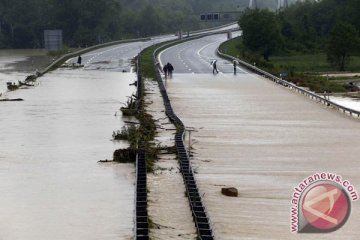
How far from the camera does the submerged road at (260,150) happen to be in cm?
1449

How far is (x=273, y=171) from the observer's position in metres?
19.1

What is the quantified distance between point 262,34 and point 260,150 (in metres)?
60.0

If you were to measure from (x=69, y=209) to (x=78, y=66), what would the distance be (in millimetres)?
52270

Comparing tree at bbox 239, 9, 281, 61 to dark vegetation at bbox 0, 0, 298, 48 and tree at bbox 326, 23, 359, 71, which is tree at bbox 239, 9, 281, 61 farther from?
dark vegetation at bbox 0, 0, 298, 48

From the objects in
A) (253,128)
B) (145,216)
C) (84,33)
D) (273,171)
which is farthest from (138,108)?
(84,33)

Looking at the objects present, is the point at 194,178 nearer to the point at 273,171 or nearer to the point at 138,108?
the point at 273,171

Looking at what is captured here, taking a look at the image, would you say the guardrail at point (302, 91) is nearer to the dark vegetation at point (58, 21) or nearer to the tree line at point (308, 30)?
the tree line at point (308, 30)

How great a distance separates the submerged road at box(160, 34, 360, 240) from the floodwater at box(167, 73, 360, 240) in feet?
0.06

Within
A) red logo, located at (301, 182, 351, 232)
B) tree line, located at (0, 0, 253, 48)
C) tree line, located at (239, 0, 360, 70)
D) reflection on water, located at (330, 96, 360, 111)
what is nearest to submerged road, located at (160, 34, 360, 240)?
reflection on water, located at (330, 96, 360, 111)

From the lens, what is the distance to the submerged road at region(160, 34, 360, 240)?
1449cm

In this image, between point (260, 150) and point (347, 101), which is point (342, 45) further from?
point (260, 150)

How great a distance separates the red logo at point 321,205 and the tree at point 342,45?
196 ft

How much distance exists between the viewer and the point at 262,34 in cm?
8112

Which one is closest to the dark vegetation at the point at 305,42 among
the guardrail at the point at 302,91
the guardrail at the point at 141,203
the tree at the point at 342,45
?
the tree at the point at 342,45
